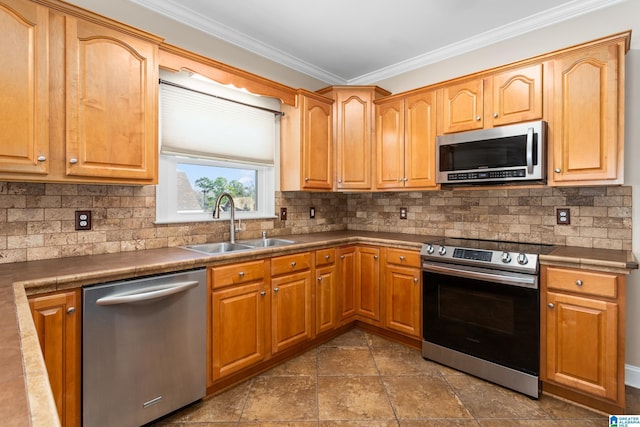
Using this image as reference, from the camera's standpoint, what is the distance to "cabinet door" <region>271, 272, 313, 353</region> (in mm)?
2541

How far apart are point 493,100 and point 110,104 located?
2690mm

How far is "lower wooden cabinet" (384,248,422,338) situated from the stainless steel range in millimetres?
109

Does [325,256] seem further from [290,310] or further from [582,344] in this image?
[582,344]

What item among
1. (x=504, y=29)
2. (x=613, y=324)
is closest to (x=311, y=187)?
(x=504, y=29)

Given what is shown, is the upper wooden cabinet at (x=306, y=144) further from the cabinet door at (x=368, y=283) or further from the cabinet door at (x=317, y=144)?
the cabinet door at (x=368, y=283)

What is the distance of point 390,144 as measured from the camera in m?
3.31

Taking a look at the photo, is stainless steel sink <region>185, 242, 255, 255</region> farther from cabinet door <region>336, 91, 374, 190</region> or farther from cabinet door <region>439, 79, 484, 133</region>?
cabinet door <region>439, 79, 484, 133</region>

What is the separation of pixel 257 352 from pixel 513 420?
5.48 feet

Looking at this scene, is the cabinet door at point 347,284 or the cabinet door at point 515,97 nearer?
the cabinet door at point 515,97

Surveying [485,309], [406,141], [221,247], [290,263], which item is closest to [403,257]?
[485,309]

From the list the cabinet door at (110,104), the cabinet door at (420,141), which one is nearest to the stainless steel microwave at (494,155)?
the cabinet door at (420,141)

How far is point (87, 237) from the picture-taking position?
→ 2.14 meters

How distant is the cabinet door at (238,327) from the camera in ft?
7.13

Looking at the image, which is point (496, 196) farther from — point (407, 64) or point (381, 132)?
point (407, 64)
